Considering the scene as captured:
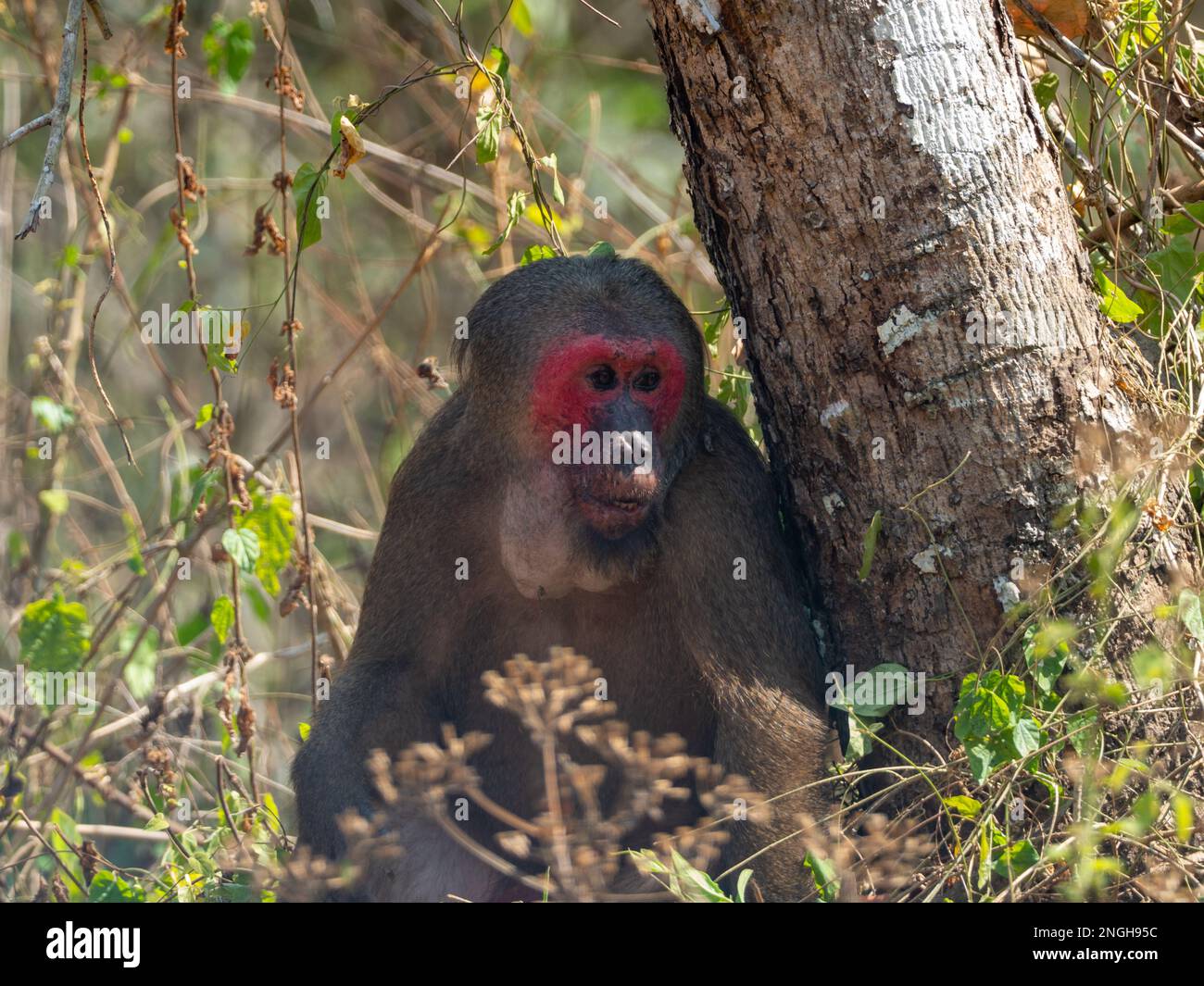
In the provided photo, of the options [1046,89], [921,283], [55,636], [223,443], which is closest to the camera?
[921,283]

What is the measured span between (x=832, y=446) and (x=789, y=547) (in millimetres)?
474

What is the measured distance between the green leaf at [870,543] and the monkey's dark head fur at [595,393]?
687 mm

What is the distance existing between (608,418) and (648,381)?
227 mm

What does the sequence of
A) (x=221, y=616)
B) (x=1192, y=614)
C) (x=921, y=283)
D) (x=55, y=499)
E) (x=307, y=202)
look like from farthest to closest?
(x=55, y=499) → (x=221, y=616) → (x=307, y=202) → (x=921, y=283) → (x=1192, y=614)

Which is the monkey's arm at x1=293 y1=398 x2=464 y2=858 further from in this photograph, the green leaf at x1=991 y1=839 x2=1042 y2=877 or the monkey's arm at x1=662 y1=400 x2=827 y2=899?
the green leaf at x1=991 y1=839 x2=1042 y2=877

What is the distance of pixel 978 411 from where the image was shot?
4.04m

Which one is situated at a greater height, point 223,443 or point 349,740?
point 223,443

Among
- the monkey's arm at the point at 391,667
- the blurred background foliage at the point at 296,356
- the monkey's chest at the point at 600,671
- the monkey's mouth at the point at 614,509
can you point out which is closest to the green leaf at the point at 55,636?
the blurred background foliage at the point at 296,356

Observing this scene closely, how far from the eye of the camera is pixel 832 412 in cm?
423

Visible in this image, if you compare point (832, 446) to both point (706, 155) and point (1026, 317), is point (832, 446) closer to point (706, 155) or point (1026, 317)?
point (1026, 317)

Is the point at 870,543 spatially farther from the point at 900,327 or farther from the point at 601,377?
the point at 601,377

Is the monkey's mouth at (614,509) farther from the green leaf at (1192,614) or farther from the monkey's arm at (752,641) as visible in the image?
the green leaf at (1192,614)

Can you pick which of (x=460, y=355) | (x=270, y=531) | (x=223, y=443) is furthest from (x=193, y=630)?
(x=460, y=355)

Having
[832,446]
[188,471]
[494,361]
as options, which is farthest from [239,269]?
[832,446]
